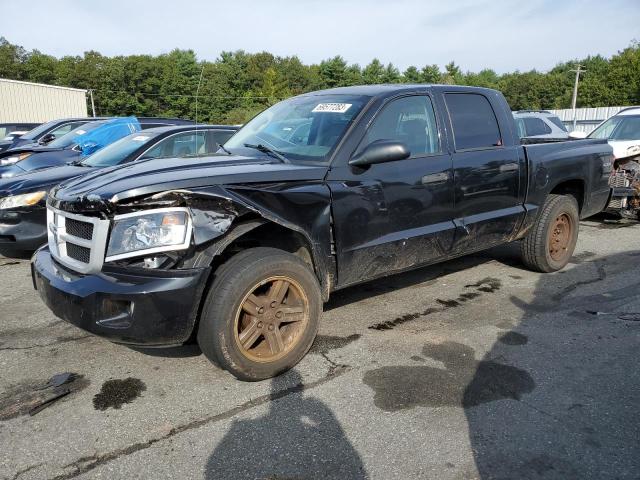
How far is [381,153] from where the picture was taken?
142 inches

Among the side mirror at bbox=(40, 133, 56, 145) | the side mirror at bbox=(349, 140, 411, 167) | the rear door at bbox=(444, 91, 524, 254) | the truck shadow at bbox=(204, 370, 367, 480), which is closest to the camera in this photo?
the truck shadow at bbox=(204, 370, 367, 480)

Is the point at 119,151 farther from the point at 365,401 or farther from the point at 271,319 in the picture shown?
the point at 365,401

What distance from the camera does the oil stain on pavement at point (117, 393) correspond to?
3.04 meters

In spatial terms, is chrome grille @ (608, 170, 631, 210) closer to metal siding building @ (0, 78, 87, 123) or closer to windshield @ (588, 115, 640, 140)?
windshield @ (588, 115, 640, 140)

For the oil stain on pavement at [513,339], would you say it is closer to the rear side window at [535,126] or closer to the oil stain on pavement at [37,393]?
the oil stain on pavement at [37,393]

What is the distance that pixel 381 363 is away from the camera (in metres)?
3.54

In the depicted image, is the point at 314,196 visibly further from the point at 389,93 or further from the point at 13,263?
the point at 13,263

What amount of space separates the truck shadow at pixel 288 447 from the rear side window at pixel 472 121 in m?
2.60

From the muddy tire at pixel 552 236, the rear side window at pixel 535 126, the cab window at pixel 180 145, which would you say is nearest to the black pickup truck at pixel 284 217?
the muddy tire at pixel 552 236

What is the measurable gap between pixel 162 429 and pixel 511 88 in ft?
318

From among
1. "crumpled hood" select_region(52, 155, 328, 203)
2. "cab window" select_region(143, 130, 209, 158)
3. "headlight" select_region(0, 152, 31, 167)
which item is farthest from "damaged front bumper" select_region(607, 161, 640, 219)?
"headlight" select_region(0, 152, 31, 167)

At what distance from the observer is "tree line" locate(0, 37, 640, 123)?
63281 mm

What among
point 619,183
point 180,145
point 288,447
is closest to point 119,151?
point 180,145

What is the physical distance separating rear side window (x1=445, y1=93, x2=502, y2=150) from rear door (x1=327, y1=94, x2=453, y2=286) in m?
0.24
